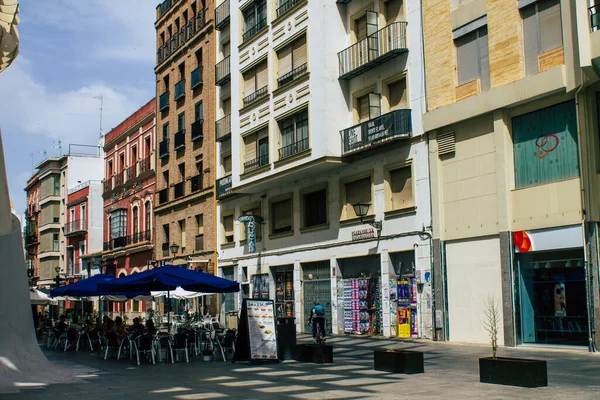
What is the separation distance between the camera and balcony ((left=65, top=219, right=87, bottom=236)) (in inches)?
2530

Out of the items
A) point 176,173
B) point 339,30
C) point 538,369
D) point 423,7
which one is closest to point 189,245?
point 176,173

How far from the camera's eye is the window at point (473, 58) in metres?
23.1

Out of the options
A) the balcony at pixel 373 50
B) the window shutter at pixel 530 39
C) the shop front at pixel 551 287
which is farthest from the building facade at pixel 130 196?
the window shutter at pixel 530 39

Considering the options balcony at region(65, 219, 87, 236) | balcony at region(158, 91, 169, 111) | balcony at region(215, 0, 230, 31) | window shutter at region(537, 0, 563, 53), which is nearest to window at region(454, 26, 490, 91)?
window shutter at region(537, 0, 563, 53)

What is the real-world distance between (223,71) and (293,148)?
1030 centimetres

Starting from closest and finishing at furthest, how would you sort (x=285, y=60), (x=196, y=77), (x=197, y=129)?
(x=285, y=60) → (x=197, y=129) → (x=196, y=77)

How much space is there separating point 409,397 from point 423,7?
55.4 ft

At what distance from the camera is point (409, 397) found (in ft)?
39.5

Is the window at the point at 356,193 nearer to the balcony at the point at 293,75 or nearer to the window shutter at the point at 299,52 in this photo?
the balcony at the point at 293,75

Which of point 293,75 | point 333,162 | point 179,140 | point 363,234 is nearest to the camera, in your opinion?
point 363,234

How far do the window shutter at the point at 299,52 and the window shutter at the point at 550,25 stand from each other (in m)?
12.1

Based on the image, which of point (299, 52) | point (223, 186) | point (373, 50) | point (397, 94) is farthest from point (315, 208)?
point (223, 186)

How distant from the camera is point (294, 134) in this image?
31.8m

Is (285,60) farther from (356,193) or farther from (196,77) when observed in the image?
(196,77)
